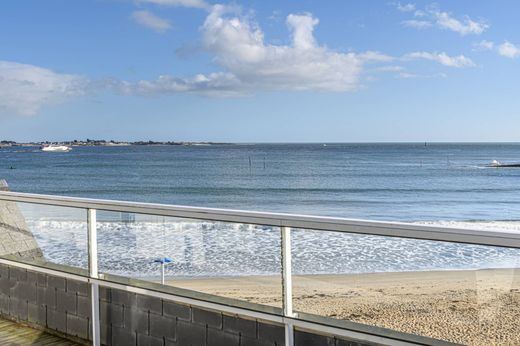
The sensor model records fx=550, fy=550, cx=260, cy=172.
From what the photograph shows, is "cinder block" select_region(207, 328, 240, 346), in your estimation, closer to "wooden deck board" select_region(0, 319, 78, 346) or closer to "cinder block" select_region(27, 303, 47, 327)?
"wooden deck board" select_region(0, 319, 78, 346)

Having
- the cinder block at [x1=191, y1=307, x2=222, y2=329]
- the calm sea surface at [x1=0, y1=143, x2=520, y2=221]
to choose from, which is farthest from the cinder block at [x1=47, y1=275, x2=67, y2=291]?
the calm sea surface at [x1=0, y1=143, x2=520, y2=221]

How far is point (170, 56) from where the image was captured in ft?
191

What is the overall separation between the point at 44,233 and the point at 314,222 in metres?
2.05

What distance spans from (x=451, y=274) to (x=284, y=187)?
34.3 metres

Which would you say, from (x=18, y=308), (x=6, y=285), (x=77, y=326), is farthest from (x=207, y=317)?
(x=6, y=285)

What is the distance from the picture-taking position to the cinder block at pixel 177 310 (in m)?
3.02

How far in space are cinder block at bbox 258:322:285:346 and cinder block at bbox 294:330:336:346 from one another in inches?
2.9

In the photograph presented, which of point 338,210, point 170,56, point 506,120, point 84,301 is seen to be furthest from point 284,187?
point 506,120

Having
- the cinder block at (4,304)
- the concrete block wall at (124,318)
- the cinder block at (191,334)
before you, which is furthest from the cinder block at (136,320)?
the cinder block at (4,304)

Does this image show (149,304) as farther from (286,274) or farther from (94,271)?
(286,274)

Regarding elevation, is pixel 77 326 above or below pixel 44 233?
below

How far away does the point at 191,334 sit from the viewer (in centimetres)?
300

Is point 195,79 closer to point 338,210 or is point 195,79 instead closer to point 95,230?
point 338,210

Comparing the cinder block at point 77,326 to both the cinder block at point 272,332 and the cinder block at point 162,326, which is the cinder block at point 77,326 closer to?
the cinder block at point 162,326
